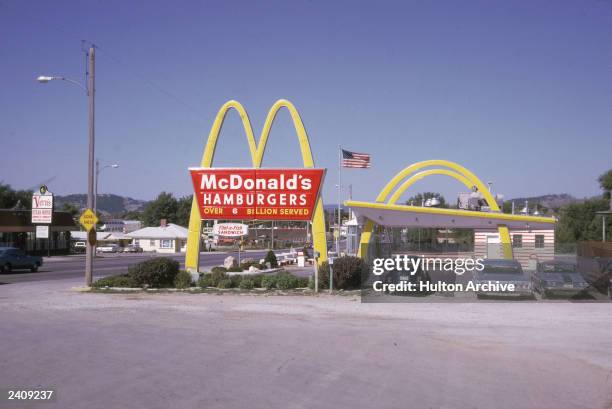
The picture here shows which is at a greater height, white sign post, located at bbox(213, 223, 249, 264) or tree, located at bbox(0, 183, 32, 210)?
tree, located at bbox(0, 183, 32, 210)

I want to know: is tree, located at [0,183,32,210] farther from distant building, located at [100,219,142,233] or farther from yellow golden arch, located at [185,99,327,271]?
yellow golden arch, located at [185,99,327,271]

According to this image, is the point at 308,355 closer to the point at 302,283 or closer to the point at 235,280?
the point at 302,283

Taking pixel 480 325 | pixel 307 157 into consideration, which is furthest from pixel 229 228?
pixel 480 325

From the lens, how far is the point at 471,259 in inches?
1019

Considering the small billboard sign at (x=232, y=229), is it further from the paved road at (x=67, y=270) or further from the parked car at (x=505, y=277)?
the parked car at (x=505, y=277)

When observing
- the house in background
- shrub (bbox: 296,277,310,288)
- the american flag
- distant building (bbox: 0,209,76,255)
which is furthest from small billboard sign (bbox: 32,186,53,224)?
shrub (bbox: 296,277,310,288)

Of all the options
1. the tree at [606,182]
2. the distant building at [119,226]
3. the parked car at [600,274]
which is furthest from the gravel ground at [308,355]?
the distant building at [119,226]

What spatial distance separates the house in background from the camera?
8838 cm

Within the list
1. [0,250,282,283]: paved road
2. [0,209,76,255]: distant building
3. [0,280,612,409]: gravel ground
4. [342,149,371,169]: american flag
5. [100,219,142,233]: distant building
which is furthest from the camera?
[100,219,142,233]: distant building

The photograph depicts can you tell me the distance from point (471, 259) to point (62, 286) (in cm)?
1855

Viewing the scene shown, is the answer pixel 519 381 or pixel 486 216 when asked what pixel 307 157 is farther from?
→ pixel 519 381

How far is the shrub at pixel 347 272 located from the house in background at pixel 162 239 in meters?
64.1

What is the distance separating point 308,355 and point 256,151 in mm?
17416

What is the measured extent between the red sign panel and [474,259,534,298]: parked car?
26.4ft
